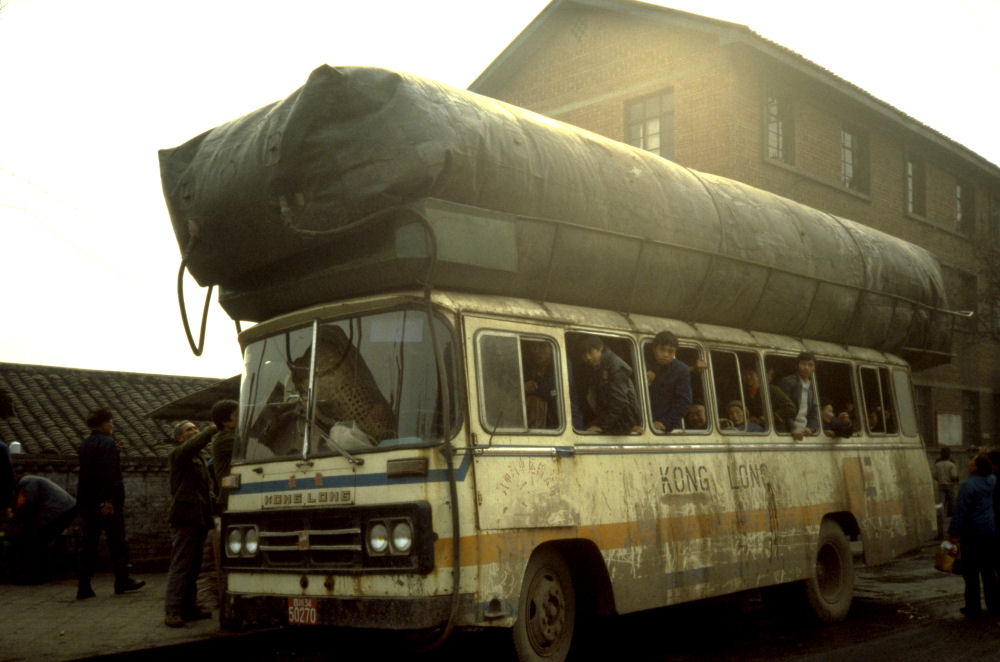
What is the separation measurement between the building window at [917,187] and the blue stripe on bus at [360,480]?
2306 cm

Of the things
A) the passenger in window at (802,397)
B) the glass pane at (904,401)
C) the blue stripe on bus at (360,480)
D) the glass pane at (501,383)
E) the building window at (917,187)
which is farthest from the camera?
the building window at (917,187)

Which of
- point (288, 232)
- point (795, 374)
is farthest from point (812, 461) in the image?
point (288, 232)

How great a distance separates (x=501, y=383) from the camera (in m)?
6.78

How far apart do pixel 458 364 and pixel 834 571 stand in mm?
5681

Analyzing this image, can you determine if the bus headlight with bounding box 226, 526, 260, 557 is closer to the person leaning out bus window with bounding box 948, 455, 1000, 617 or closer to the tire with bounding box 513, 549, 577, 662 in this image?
the tire with bounding box 513, 549, 577, 662

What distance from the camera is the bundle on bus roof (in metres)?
6.63

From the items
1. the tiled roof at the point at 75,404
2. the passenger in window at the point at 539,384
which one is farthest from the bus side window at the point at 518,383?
the tiled roof at the point at 75,404

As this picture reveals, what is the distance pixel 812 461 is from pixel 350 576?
5.34m

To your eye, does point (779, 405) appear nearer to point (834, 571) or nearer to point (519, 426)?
point (834, 571)

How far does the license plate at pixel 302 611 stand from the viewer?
257 inches

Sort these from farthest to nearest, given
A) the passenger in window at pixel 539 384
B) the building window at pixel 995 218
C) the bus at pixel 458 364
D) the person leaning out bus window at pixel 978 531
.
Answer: the building window at pixel 995 218 < the person leaning out bus window at pixel 978 531 < the passenger in window at pixel 539 384 < the bus at pixel 458 364

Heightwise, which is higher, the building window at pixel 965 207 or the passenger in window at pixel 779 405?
the building window at pixel 965 207

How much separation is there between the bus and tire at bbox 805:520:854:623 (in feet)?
4.09

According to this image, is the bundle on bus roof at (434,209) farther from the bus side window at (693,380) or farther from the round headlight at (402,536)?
the round headlight at (402,536)
